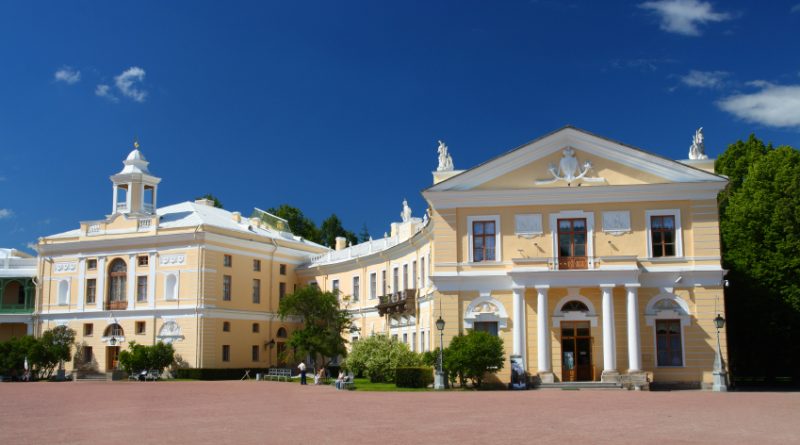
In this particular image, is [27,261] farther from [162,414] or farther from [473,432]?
[473,432]

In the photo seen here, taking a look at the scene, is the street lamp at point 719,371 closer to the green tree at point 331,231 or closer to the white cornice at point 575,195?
the white cornice at point 575,195

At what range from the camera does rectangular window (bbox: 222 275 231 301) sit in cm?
5364

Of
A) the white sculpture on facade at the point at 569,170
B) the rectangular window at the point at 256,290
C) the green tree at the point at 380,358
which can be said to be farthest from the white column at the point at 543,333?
the rectangular window at the point at 256,290

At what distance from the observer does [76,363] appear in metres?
54.1

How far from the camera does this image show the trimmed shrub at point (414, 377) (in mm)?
33906

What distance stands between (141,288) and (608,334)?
32.5 meters

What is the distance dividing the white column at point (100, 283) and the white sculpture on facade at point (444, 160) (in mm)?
28119

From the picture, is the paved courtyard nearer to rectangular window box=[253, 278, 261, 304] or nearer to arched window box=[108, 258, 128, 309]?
arched window box=[108, 258, 128, 309]

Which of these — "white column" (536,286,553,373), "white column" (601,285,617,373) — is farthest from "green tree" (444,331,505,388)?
"white column" (601,285,617,373)

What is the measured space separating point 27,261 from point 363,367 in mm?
33211

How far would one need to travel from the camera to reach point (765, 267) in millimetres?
38531

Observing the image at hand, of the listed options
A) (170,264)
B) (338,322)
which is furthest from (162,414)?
(170,264)

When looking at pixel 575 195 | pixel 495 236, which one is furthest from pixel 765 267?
pixel 495 236

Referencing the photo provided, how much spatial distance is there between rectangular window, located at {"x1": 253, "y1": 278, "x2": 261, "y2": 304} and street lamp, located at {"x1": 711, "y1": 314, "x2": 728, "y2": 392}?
31.9m
